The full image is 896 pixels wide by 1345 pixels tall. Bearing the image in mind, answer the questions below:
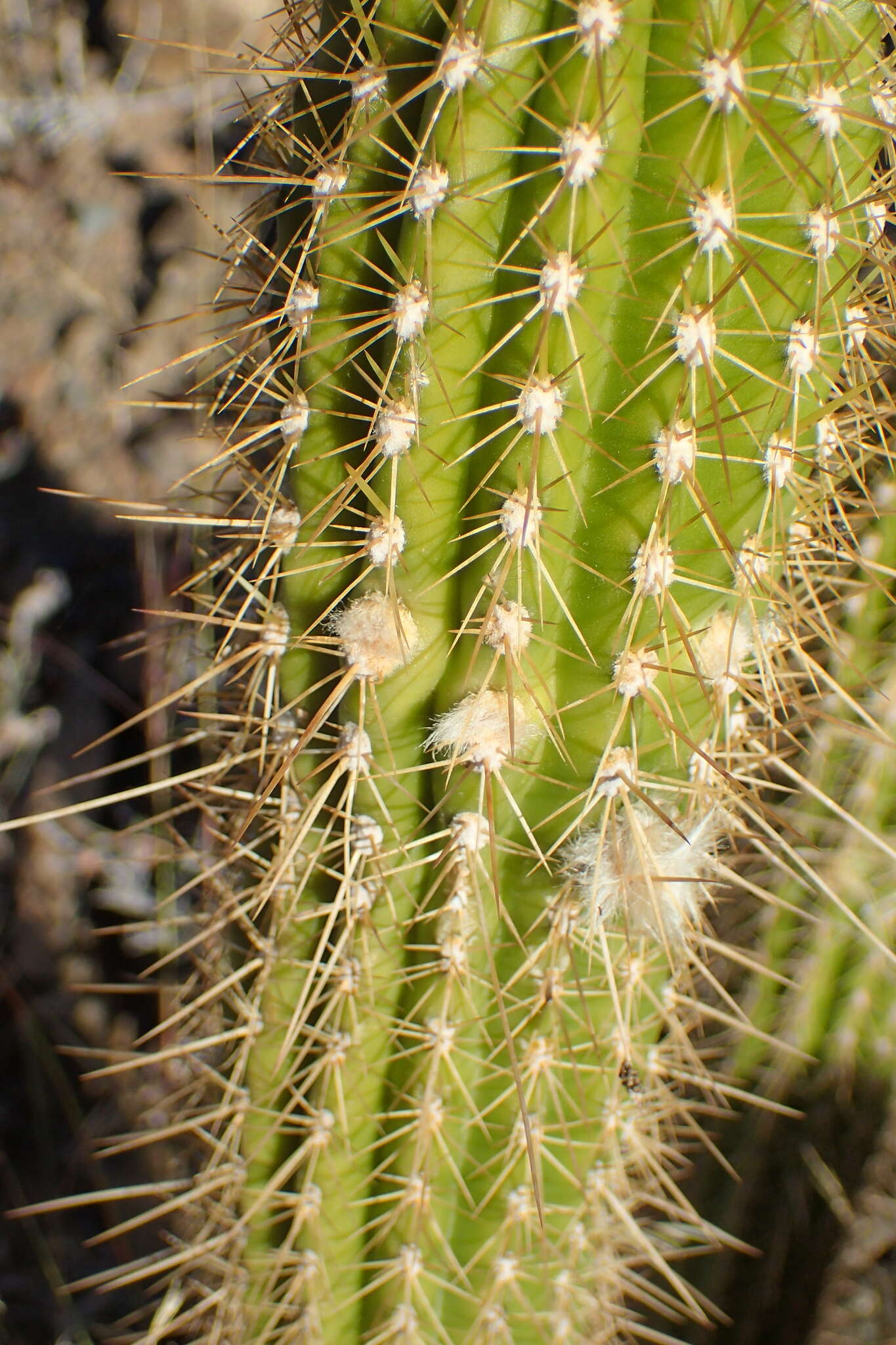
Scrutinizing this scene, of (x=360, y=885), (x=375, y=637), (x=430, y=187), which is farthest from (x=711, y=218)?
(x=360, y=885)

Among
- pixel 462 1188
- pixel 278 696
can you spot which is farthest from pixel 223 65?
pixel 462 1188

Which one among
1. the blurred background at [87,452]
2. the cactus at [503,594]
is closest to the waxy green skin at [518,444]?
the cactus at [503,594]

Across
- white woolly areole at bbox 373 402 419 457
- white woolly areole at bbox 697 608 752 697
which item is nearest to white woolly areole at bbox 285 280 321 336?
white woolly areole at bbox 373 402 419 457

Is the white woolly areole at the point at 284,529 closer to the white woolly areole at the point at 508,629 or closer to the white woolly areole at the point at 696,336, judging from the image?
the white woolly areole at the point at 508,629

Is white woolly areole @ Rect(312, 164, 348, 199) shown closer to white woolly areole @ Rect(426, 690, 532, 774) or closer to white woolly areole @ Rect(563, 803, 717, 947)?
white woolly areole @ Rect(426, 690, 532, 774)

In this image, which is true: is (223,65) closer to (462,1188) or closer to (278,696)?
(278,696)

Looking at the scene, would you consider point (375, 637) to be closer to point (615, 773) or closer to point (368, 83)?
point (615, 773)
